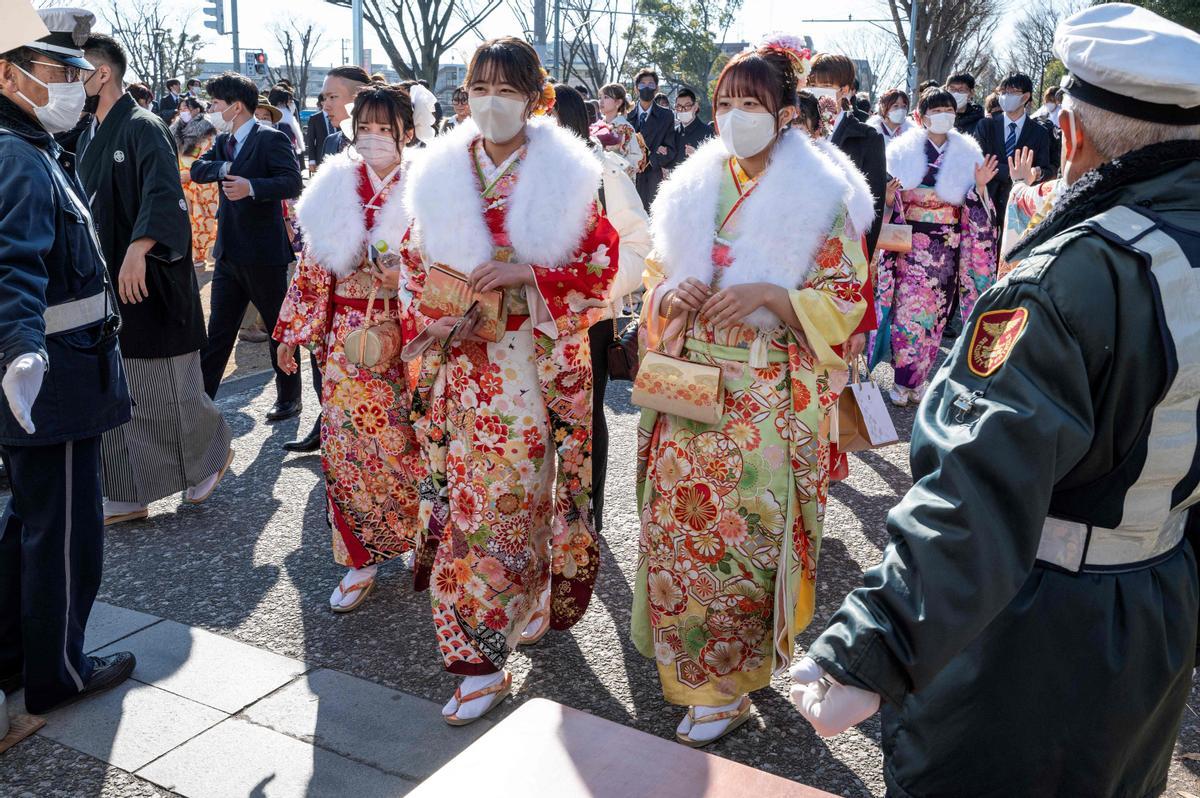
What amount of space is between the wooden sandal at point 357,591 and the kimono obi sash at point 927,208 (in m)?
4.44

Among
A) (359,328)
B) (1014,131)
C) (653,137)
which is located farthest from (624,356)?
(653,137)

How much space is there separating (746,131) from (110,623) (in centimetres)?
285

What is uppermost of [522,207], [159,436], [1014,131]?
[522,207]

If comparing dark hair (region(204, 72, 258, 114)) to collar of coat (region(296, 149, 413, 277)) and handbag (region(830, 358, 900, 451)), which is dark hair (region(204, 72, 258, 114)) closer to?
collar of coat (region(296, 149, 413, 277))

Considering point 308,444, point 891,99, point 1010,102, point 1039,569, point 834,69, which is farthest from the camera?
point 1010,102

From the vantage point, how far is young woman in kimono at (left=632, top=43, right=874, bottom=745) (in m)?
2.89

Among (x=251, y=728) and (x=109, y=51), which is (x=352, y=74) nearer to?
(x=109, y=51)

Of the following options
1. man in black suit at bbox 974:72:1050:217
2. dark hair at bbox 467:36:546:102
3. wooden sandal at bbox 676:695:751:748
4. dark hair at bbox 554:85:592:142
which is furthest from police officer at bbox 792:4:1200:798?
man in black suit at bbox 974:72:1050:217

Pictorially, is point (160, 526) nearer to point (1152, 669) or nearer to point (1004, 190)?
point (1152, 669)

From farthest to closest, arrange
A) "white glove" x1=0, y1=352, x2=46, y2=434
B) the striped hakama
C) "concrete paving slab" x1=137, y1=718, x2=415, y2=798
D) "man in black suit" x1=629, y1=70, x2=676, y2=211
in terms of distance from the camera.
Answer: "man in black suit" x1=629, y1=70, x2=676, y2=211
the striped hakama
"concrete paving slab" x1=137, y1=718, x2=415, y2=798
"white glove" x1=0, y1=352, x2=46, y2=434

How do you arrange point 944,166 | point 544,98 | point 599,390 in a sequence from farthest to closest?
point 944,166
point 599,390
point 544,98

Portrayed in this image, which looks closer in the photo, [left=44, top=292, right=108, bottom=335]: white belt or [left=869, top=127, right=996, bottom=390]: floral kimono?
[left=44, top=292, right=108, bottom=335]: white belt

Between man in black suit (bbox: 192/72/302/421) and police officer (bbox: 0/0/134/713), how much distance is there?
2.41m

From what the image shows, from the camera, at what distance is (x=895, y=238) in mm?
6027
